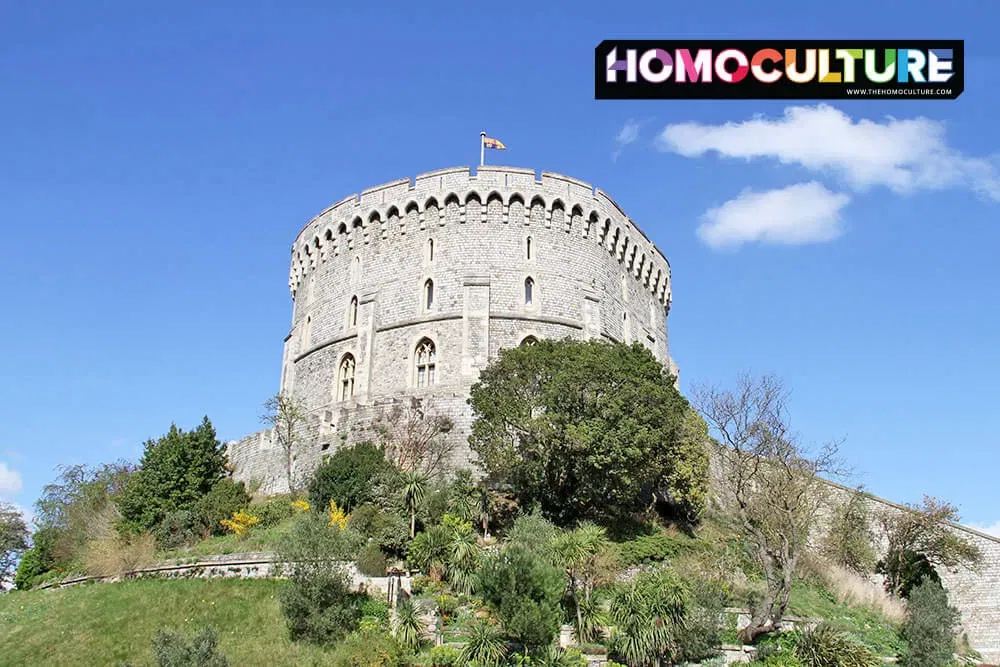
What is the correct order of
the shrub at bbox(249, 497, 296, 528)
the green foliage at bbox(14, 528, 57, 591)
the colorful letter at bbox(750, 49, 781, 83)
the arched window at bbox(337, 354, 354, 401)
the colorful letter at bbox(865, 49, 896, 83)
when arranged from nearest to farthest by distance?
1. the colorful letter at bbox(865, 49, 896, 83)
2. the colorful letter at bbox(750, 49, 781, 83)
3. the shrub at bbox(249, 497, 296, 528)
4. the green foliage at bbox(14, 528, 57, 591)
5. the arched window at bbox(337, 354, 354, 401)

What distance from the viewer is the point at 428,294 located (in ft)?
139

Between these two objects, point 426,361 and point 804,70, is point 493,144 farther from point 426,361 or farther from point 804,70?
point 804,70

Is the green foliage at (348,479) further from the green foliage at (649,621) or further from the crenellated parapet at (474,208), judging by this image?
the crenellated parapet at (474,208)

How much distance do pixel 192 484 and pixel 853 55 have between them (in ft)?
90.1

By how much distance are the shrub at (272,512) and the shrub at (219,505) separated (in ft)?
2.00

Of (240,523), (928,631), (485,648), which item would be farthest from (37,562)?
(928,631)

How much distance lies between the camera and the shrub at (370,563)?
26.6m

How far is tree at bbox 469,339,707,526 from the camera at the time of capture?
3089 cm

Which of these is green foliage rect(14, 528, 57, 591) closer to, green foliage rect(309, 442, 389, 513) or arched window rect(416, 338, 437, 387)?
green foliage rect(309, 442, 389, 513)

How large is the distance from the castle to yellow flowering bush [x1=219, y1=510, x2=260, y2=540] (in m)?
5.38

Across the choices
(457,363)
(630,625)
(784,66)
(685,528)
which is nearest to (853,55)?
(784,66)

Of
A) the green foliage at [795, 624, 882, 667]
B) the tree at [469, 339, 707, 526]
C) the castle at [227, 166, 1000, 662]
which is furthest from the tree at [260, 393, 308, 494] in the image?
the green foliage at [795, 624, 882, 667]

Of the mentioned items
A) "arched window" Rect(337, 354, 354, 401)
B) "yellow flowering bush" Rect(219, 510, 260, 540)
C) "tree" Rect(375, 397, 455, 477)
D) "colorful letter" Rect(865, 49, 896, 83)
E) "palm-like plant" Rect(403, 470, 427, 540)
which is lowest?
"yellow flowering bush" Rect(219, 510, 260, 540)

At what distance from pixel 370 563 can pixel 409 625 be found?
3598mm
